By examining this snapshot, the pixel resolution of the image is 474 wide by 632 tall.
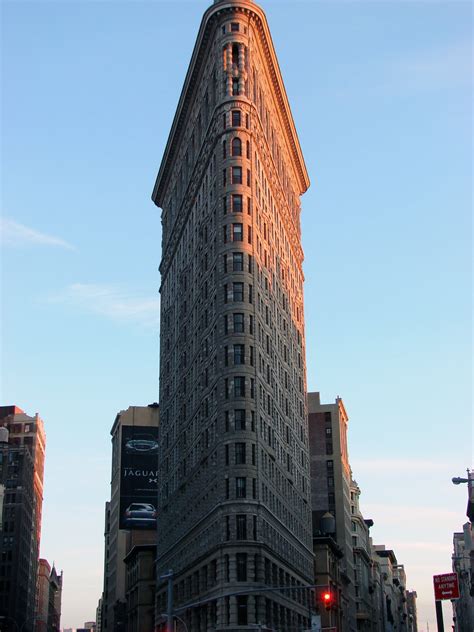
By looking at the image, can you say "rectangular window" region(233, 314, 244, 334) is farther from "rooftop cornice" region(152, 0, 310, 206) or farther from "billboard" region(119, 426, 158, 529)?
"billboard" region(119, 426, 158, 529)

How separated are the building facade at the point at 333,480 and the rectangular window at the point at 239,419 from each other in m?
84.0

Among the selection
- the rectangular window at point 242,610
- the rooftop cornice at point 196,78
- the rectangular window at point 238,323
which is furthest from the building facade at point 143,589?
the rectangular window at point 238,323

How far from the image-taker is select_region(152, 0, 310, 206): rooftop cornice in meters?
109

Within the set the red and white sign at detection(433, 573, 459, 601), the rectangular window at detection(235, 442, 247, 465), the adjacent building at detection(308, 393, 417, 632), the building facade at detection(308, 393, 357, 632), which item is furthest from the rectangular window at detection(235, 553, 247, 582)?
the building facade at detection(308, 393, 357, 632)

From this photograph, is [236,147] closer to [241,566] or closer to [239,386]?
[239,386]

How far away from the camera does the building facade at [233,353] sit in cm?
9005

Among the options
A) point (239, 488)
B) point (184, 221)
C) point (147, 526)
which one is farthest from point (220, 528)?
point (147, 526)

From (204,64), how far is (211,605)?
69.6 m

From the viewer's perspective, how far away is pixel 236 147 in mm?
103188

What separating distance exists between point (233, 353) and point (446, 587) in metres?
55.0

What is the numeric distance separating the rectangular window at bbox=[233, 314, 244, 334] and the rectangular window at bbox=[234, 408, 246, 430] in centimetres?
888

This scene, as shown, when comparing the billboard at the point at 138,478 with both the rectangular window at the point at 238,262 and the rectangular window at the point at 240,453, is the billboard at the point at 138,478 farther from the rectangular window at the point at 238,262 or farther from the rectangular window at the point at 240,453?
the rectangular window at the point at 238,262

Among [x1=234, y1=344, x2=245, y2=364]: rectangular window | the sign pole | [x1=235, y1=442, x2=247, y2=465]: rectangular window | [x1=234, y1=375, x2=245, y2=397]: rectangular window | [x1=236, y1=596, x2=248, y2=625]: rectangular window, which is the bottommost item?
the sign pole

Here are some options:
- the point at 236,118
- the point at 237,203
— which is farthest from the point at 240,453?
the point at 236,118
